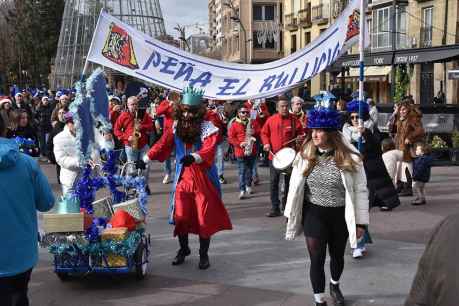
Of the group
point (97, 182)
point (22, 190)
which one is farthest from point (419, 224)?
point (22, 190)

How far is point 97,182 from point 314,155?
2224 mm

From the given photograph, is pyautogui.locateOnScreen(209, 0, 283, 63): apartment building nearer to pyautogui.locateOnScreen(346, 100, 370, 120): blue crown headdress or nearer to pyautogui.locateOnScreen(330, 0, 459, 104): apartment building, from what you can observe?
pyautogui.locateOnScreen(330, 0, 459, 104): apartment building

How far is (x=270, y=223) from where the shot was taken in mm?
7672

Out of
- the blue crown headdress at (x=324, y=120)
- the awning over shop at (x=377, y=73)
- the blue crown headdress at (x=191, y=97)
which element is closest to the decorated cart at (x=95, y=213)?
the blue crown headdress at (x=191, y=97)

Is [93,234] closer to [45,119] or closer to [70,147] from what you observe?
[70,147]

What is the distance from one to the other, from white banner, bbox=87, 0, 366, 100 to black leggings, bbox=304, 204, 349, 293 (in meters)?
3.10

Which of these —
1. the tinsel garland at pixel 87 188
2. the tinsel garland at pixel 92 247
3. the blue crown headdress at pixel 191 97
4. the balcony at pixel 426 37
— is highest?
the balcony at pixel 426 37

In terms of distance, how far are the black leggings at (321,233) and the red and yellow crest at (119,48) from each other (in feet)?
12.3

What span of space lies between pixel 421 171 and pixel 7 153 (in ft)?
23.4

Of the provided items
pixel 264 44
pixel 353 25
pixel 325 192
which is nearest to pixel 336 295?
pixel 325 192

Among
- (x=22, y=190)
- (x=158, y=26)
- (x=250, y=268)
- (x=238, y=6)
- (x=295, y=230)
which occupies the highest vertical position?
(x=238, y=6)

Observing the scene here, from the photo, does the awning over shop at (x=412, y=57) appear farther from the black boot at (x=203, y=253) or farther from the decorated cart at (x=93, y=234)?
the decorated cart at (x=93, y=234)

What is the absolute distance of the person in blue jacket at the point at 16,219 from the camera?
320 centimetres

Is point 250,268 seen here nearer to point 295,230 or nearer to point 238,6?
point 295,230
